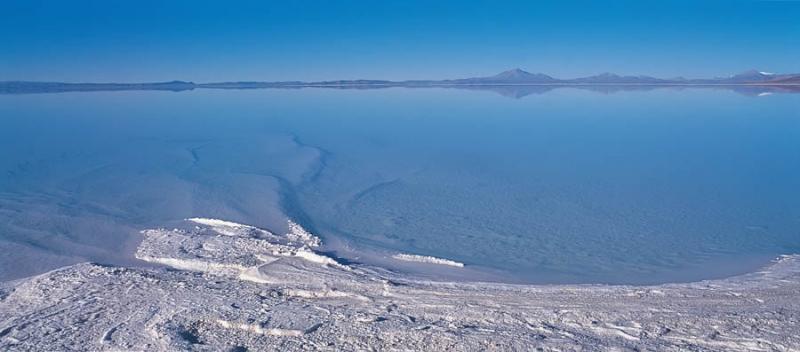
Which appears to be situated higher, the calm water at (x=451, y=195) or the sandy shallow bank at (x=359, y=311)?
the sandy shallow bank at (x=359, y=311)

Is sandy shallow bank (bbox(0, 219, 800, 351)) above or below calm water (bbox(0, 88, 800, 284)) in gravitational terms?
above

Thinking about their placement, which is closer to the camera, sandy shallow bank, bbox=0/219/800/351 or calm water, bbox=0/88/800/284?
sandy shallow bank, bbox=0/219/800/351

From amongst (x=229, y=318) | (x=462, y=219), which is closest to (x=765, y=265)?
(x=462, y=219)

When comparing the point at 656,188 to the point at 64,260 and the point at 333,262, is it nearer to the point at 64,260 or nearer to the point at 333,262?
the point at 333,262

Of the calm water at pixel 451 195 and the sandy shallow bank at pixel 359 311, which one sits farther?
the calm water at pixel 451 195

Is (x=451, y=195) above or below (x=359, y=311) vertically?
below
